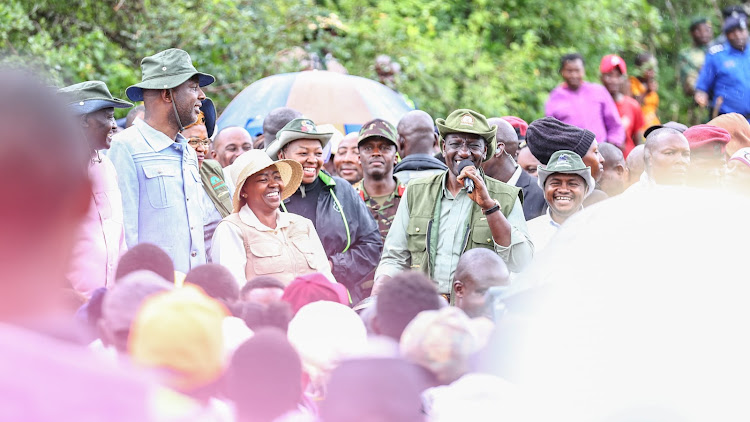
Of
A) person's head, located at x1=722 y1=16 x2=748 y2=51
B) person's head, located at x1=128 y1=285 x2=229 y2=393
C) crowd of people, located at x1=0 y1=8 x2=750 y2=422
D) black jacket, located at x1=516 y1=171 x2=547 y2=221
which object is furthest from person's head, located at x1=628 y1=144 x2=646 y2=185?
person's head, located at x1=128 y1=285 x2=229 y2=393

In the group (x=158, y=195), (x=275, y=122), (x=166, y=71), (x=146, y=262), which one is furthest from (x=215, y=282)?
(x=275, y=122)

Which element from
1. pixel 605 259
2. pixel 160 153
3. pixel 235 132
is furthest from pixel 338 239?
pixel 605 259

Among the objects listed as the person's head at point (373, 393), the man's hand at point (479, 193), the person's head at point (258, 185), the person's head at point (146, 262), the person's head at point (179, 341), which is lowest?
the person's head at point (258, 185)

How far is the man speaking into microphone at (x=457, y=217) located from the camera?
552cm

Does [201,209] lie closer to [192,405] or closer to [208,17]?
[192,405]

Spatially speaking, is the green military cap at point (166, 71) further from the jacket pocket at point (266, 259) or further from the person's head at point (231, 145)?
the person's head at point (231, 145)

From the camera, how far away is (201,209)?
5.83m

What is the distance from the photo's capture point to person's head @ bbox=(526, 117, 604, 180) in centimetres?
660

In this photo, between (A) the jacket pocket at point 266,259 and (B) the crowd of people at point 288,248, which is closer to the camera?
(B) the crowd of people at point 288,248

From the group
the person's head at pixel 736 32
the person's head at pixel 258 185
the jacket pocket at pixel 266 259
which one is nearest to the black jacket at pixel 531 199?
the person's head at pixel 258 185

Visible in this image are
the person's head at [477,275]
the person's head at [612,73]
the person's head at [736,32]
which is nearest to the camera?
the person's head at [477,275]

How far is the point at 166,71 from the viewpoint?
5.77 m

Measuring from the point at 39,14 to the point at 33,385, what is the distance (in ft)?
31.7

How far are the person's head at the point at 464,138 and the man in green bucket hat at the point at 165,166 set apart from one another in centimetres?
146
